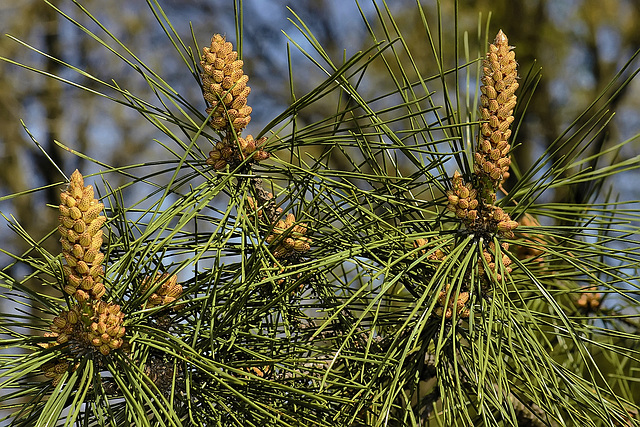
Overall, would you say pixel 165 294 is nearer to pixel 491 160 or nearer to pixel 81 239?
pixel 81 239

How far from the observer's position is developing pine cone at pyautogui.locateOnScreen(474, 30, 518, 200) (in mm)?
368

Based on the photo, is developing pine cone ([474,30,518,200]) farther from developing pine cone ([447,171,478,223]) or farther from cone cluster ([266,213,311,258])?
cone cluster ([266,213,311,258])

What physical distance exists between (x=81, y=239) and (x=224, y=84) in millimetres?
119

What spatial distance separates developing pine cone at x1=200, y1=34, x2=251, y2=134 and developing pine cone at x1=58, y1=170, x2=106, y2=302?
0.29ft

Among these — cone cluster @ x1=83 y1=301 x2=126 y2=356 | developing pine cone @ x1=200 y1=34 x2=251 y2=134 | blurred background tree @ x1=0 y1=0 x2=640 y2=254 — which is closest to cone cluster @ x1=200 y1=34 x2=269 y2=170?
developing pine cone @ x1=200 y1=34 x2=251 y2=134

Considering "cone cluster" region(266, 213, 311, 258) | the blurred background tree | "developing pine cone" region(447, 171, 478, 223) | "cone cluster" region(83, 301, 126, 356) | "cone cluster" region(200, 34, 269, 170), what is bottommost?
"cone cluster" region(83, 301, 126, 356)

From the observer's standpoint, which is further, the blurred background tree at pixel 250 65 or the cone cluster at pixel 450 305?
the blurred background tree at pixel 250 65

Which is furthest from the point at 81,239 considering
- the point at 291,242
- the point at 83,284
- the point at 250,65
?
the point at 250,65

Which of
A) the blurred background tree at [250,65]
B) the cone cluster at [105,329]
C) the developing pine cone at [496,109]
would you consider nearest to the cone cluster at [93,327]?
the cone cluster at [105,329]

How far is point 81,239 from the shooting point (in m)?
0.30

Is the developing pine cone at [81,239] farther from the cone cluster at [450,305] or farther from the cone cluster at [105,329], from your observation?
the cone cluster at [450,305]

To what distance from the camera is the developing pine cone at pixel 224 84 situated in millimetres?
352

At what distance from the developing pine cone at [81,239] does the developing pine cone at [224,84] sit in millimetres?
88

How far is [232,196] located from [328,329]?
121 mm
